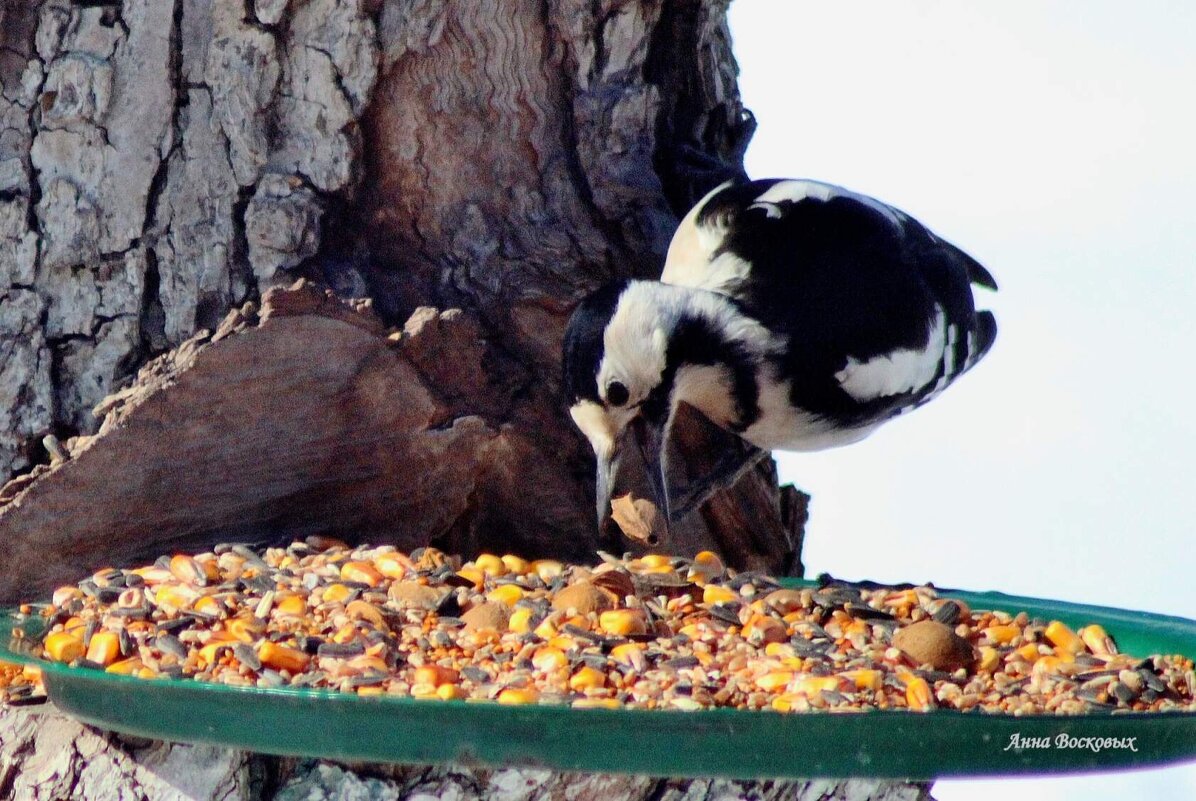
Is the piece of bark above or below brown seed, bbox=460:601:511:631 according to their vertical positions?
below

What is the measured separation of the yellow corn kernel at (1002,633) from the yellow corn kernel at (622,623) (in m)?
0.63

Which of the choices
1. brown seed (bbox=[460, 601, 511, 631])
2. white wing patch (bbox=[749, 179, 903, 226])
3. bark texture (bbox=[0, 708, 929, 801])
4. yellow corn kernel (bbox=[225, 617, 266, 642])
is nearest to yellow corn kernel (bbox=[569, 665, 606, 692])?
bark texture (bbox=[0, 708, 929, 801])

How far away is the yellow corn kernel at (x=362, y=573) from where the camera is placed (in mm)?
2889

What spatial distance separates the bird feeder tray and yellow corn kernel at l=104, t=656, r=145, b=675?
8.8 inches

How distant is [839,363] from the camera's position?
3719 mm

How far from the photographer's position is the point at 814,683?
2.32 meters

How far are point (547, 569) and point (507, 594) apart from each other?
11.1 inches

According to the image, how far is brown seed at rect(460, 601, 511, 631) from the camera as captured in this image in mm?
2625

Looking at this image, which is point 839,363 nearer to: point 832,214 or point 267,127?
point 832,214

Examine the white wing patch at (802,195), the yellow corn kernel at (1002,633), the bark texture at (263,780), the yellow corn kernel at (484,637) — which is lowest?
the bark texture at (263,780)

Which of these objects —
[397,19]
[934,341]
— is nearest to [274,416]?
[397,19]

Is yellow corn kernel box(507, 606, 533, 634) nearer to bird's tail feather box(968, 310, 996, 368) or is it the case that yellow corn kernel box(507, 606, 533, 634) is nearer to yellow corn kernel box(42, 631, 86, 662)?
yellow corn kernel box(42, 631, 86, 662)

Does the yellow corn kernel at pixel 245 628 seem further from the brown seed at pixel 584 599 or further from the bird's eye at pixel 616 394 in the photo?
the bird's eye at pixel 616 394

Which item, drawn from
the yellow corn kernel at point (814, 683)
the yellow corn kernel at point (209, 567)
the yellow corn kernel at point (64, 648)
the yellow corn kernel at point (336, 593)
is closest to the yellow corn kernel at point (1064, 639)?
the yellow corn kernel at point (814, 683)
